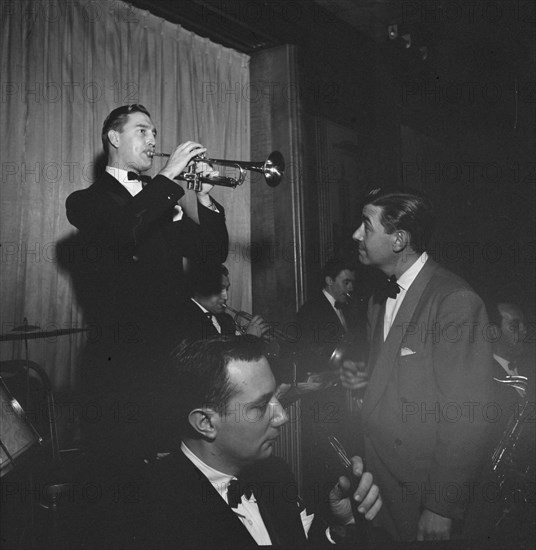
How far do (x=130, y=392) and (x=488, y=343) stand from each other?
1.74m

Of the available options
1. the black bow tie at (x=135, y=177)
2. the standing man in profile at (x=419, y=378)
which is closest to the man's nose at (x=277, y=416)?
the standing man in profile at (x=419, y=378)

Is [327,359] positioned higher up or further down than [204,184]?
further down

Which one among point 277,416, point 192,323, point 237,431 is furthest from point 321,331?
point 237,431

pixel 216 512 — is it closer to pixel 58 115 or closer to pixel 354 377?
pixel 354 377

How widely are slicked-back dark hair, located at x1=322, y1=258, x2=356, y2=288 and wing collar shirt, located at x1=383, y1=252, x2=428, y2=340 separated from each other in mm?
2134

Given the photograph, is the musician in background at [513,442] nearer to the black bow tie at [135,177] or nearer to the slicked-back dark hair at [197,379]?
the black bow tie at [135,177]

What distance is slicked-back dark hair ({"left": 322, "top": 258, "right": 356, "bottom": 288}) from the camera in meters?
5.00

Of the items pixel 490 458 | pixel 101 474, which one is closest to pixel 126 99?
pixel 101 474

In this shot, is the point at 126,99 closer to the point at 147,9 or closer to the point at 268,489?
the point at 147,9

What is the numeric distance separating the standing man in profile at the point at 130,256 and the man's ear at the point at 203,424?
47.3 inches

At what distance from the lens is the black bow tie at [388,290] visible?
9.16ft

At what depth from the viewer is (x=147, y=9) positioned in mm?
4230

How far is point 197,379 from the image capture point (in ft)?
6.27

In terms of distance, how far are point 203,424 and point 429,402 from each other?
1009 millimetres
